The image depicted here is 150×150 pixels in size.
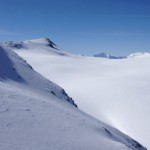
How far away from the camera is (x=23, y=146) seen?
361 inches

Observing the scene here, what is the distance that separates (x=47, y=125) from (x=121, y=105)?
24478mm

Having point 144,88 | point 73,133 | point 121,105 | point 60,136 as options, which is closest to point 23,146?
point 60,136

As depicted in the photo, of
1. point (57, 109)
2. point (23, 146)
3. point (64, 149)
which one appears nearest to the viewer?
point (23, 146)

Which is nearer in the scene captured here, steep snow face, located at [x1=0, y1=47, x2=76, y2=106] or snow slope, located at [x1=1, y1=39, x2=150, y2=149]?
steep snow face, located at [x1=0, y1=47, x2=76, y2=106]

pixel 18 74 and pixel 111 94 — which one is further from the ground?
pixel 18 74

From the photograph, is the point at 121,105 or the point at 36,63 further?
the point at 36,63

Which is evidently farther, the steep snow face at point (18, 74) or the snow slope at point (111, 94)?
the snow slope at point (111, 94)

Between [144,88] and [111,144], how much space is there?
3084 centimetres

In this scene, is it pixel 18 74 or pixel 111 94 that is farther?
pixel 111 94

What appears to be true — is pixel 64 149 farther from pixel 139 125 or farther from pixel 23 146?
pixel 139 125

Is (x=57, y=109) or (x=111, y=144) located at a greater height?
(x=57, y=109)

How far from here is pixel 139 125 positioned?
96.0ft

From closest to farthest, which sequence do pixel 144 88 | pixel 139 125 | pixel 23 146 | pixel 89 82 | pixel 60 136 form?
pixel 23 146 → pixel 60 136 → pixel 139 125 → pixel 144 88 → pixel 89 82

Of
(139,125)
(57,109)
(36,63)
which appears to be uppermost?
(36,63)
